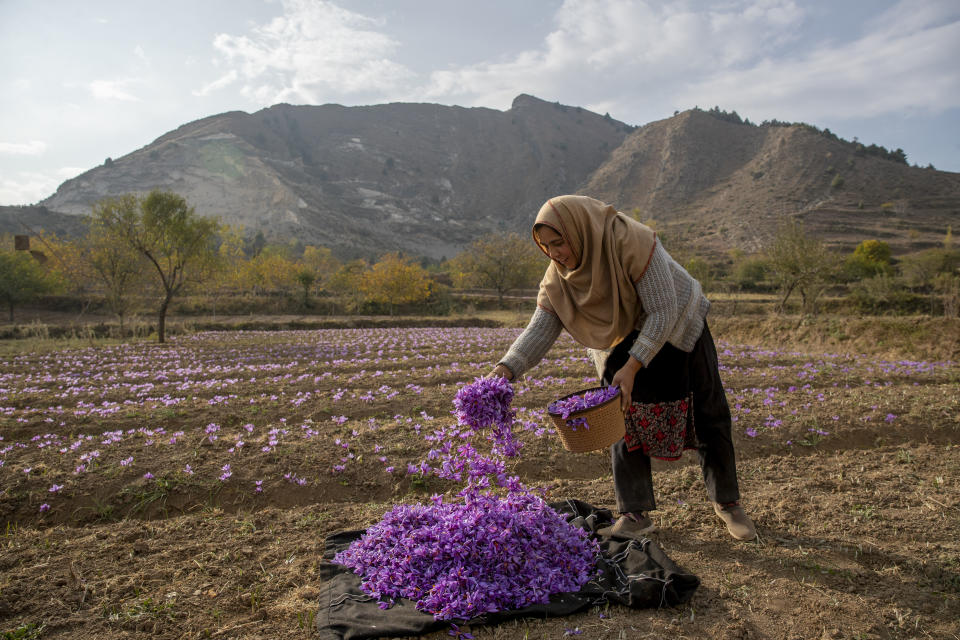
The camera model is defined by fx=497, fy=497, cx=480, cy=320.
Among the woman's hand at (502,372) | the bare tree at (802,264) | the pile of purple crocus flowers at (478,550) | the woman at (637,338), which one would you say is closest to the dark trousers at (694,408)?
the woman at (637,338)

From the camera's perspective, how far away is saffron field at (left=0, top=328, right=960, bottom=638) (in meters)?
2.27

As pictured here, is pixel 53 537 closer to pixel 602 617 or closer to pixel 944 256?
pixel 602 617

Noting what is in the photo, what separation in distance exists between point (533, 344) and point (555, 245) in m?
0.61

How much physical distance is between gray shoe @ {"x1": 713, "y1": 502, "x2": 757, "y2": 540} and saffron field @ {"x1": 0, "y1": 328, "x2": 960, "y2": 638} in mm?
73

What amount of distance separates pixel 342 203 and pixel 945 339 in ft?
292

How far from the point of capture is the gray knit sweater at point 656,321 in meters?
2.57

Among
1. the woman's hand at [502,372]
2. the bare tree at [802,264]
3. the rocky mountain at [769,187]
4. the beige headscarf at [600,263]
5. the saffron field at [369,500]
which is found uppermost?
the rocky mountain at [769,187]

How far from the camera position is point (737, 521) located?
2.93 m

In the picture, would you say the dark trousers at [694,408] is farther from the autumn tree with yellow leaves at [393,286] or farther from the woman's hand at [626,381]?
the autumn tree with yellow leaves at [393,286]

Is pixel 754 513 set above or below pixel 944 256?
below

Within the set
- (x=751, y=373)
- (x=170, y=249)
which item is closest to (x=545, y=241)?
(x=751, y=373)

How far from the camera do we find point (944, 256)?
28281 millimetres

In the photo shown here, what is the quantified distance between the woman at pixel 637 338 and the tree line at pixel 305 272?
14762 mm

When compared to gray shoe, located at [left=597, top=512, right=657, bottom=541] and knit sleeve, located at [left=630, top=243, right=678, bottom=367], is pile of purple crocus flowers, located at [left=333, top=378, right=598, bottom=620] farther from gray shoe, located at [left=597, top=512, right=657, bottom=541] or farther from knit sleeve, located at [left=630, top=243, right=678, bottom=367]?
knit sleeve, located at [left=630, top=243, right=678, bottom=367]
